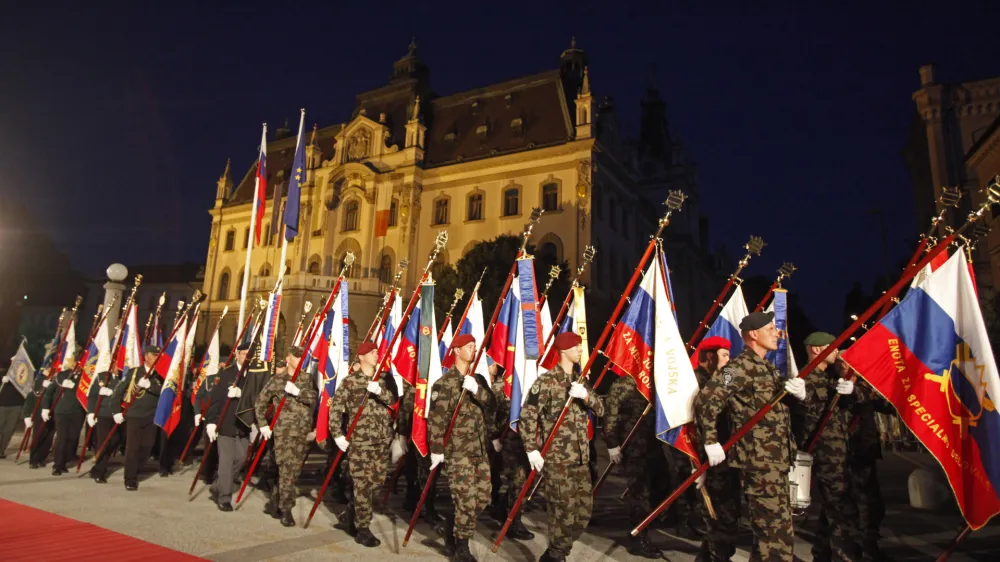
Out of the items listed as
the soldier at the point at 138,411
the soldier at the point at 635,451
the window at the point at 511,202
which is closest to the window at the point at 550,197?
the window at the point at 511,202

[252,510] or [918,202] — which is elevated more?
[918,202]

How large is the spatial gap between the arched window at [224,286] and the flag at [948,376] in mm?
47023

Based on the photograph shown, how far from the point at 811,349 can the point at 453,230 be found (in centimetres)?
2933

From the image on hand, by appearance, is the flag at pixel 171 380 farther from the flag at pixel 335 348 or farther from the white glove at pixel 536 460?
the white glove at pixel 536 460

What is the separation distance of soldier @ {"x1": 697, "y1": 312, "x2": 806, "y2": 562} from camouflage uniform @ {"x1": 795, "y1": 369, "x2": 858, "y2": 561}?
1.10 metres

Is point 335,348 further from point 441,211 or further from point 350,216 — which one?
point 350,216

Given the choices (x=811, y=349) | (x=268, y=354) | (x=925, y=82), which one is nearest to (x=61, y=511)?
(x=268, y=354)

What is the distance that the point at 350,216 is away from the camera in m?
38.1

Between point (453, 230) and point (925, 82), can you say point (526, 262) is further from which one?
point (925, 82)

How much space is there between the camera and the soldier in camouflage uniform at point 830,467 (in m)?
5.70

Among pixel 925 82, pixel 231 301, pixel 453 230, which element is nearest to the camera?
pixel 925 82

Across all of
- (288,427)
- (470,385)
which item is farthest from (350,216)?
(470,385)

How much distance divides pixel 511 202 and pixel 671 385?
28.5 meters

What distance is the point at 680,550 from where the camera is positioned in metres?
6.43
